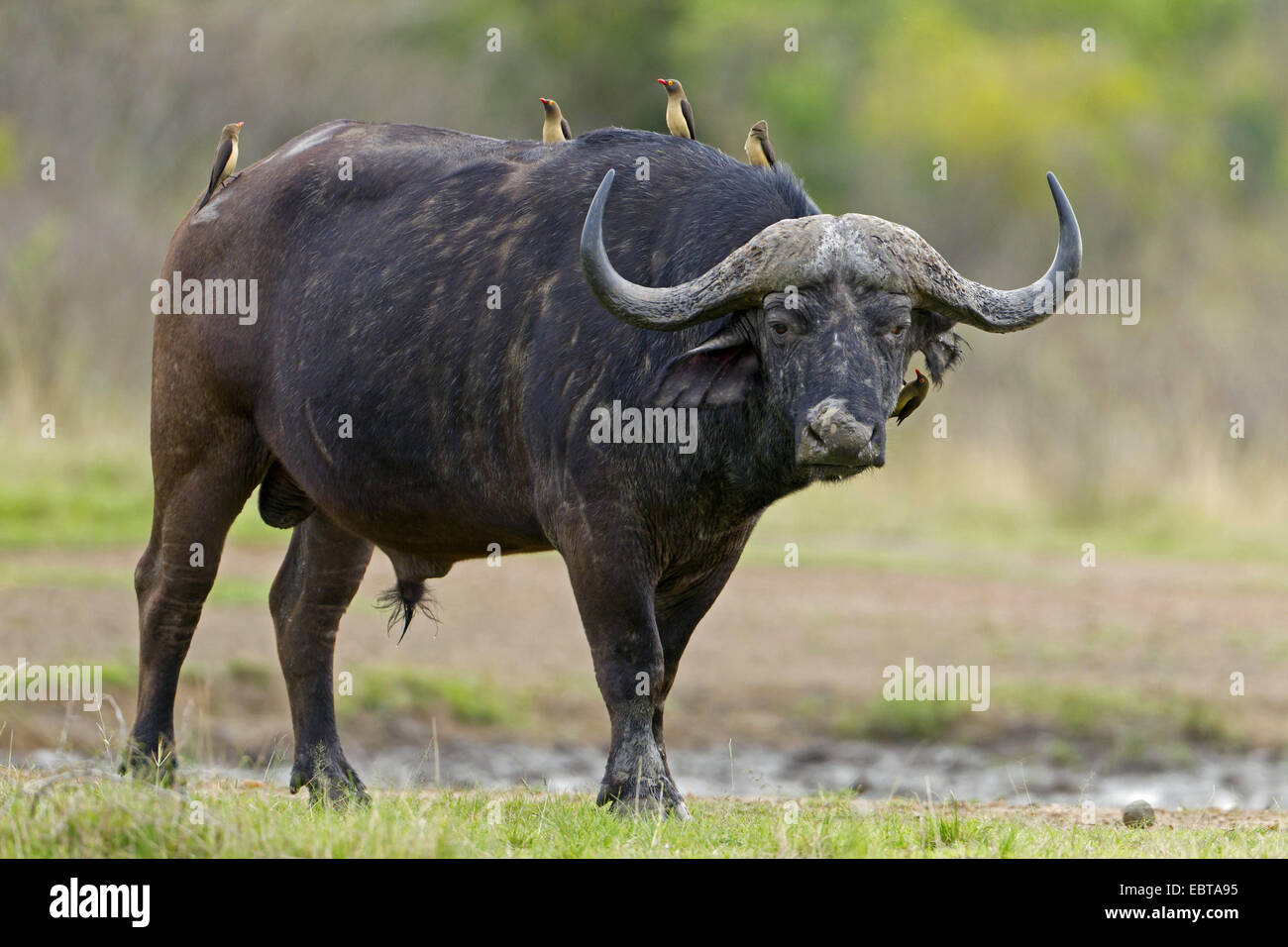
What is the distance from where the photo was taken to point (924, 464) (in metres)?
20.4

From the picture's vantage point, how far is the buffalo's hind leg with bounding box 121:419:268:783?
8.15 meters

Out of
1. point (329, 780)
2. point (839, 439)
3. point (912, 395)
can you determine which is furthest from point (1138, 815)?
point (329, 780)

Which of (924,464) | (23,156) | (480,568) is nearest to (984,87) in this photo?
(924,464)

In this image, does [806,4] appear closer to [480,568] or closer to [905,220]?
[905,220]

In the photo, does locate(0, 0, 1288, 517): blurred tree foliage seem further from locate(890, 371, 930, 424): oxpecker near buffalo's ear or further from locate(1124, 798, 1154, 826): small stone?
locate(890, 371, 930, 424): oxpecker near buffalo's ear

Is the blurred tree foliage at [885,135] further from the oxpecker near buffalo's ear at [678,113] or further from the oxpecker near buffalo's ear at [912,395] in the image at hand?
the oxpecker near buffalo's ear at [912,395]

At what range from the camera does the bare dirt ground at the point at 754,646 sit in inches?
518

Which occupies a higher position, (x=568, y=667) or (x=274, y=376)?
(x=274, y=376)

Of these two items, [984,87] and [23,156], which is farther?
[984,87]

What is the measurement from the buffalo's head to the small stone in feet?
7.45

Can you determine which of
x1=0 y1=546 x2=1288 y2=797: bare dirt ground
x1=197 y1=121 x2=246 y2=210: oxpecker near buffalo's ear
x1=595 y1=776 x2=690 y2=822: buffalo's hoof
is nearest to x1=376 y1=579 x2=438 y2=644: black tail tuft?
x1=595 y1=776 x2=690 y2=822: buffalo's hoof

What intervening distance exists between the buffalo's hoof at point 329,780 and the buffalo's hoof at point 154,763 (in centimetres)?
57

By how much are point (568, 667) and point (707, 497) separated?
757 centimetres

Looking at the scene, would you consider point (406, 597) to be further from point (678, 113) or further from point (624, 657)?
point (678, 113)
